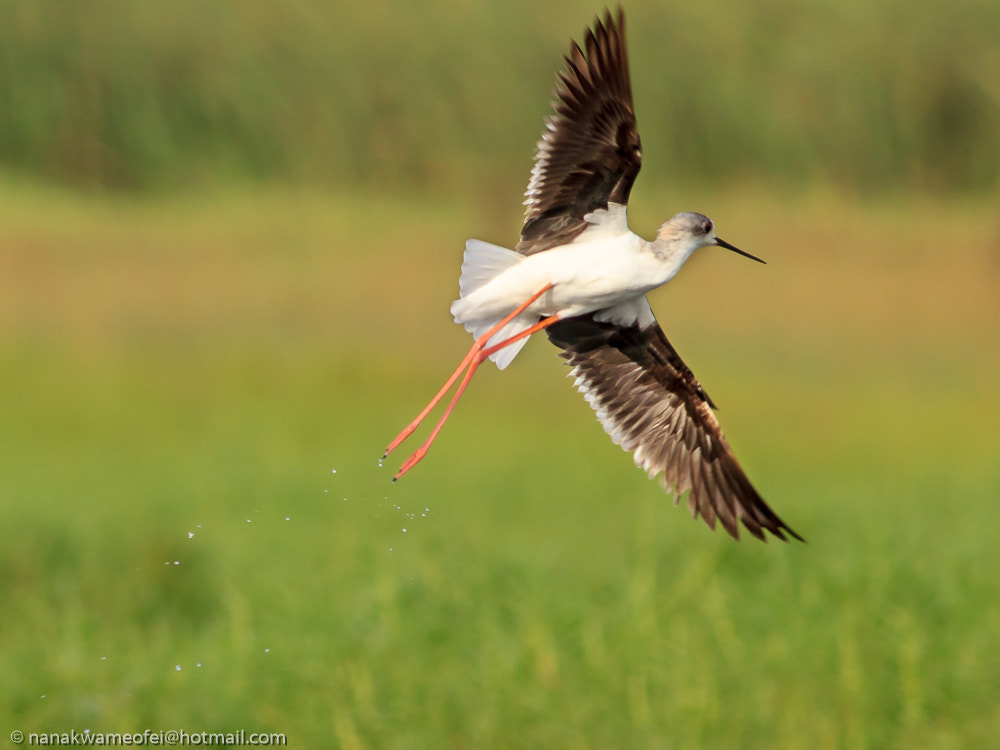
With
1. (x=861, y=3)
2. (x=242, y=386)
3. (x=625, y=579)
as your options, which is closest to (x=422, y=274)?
(x=242, y=386)

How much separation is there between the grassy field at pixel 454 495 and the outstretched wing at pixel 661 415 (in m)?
→ 0.99

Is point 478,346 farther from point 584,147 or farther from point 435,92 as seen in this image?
point 435,92

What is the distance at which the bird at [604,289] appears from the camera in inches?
176

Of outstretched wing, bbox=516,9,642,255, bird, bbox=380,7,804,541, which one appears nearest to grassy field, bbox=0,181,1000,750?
bird, bbox=380,7,804,541

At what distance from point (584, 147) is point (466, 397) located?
932 inches

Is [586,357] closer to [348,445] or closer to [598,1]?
[348,445]

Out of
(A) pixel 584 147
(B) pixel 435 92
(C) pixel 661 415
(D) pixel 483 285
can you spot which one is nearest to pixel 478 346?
(D) pixel 483 285

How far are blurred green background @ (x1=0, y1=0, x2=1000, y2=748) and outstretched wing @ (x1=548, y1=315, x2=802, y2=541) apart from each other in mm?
5291

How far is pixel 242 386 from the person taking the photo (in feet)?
90.9

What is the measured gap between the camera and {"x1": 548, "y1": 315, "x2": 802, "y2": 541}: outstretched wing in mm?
5246

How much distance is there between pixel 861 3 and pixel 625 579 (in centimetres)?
2631

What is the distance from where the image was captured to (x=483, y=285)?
4.79 meters

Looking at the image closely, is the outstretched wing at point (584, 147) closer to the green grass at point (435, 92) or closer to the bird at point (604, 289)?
the bird at point (604, 289)

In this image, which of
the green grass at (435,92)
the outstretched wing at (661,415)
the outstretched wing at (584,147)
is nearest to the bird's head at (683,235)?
the outstretched wing at (584,147)
